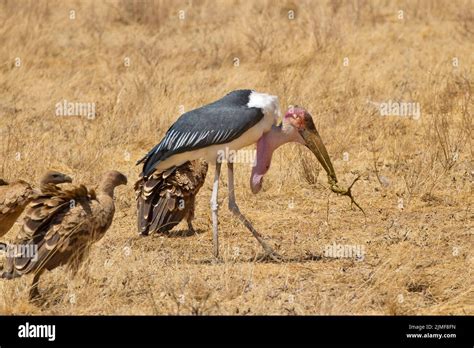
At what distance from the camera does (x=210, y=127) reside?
7078mm

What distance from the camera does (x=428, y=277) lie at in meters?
6.48

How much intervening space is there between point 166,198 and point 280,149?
2.21 m

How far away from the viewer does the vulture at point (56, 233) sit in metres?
5.83

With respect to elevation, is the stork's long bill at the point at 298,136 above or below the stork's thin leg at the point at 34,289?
above

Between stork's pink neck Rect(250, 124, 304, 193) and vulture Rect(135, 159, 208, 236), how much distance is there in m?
0.55

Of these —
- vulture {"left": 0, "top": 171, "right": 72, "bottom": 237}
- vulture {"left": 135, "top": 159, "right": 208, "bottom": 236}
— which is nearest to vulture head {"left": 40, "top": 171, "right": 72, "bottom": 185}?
vulture {"left": 0, "top": 171, "right": 72, "bottom": 237}

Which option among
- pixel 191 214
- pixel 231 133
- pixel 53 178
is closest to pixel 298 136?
pixel 231 133

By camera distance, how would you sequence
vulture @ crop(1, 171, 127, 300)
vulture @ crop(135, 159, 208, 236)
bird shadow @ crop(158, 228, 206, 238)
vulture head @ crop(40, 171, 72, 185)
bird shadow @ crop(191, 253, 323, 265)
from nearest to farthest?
vulture @ crop(1, 171, 127, 300)
bird shadow @ crop(191, 253, 323, 265)
vulture head @ crop(40, 171, 72, 185)
vulture @ crop(135, 159, 208, 236)
bird shadow @ crop(158, 228, 206, 238)

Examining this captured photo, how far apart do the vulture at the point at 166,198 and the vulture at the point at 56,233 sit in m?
1.52

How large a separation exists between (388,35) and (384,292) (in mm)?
7904

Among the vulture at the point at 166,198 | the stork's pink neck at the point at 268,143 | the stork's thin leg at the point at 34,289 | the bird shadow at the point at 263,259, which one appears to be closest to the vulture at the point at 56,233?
the stork's thin leg at the point at 34,289

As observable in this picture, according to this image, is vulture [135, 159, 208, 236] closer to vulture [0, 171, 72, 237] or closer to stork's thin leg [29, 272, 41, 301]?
vulture [0, 171, 72, 237]

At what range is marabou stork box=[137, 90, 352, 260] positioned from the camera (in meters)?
7.05

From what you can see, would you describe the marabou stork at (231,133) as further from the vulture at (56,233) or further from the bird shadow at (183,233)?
the vulture at (56,233)
